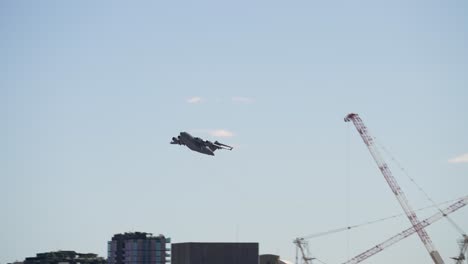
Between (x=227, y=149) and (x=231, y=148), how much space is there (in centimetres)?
510

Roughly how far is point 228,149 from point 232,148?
4.61 m

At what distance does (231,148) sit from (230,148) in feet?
4.58

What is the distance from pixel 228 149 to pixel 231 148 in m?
3.46

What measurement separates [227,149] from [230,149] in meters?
4.44

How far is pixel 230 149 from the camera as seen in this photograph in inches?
7643

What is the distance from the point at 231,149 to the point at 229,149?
7.54 ft

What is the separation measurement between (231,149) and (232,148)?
0.94 meters

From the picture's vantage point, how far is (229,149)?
19550 centimetres

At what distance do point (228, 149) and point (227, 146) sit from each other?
6.58 ft

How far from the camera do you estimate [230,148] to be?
19488cm

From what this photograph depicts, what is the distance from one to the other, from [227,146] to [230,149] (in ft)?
15.5

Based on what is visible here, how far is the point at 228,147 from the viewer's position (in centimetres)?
19775

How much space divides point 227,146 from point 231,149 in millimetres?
5614
